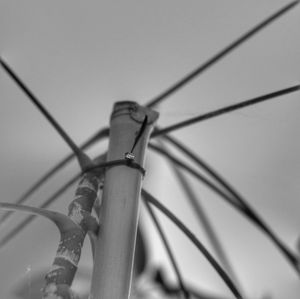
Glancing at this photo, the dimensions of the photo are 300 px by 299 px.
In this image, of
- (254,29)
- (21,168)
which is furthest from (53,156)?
(254,29)

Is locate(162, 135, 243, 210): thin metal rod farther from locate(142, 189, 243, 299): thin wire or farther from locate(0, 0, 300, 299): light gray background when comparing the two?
locate(142, 189, 243, 299): thin wire

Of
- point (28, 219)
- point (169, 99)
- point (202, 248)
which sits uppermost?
point (169, 99)

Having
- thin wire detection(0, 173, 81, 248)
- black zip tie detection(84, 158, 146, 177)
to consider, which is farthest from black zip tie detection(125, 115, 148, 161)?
thin wire detection(0, 173, 81, 248)

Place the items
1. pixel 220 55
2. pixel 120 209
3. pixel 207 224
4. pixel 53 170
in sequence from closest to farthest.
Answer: pixel 120 209 < pixel 220 55 < pixel 53 170 < pixel 207 224

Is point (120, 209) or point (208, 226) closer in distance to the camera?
point (120, 209)

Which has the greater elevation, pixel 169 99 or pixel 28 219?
pixel 169 99

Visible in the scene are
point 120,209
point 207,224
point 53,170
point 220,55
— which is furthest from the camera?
point 207,224

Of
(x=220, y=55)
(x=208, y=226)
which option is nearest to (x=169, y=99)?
(x=220, y=55)

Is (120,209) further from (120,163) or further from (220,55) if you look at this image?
(220,55)
